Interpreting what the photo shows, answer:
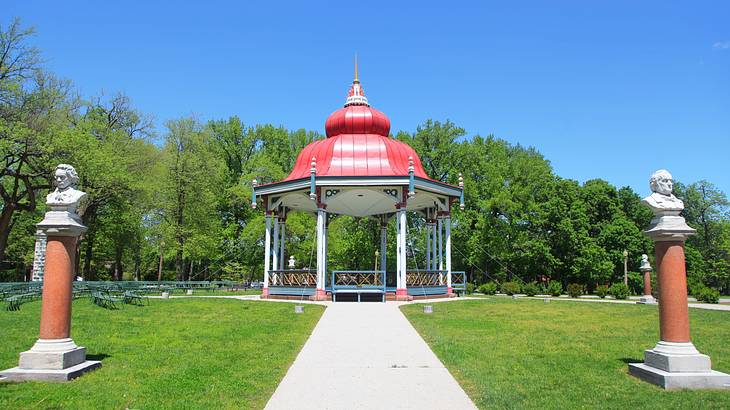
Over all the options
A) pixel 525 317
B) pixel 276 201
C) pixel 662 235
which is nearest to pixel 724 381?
pixel 662 235

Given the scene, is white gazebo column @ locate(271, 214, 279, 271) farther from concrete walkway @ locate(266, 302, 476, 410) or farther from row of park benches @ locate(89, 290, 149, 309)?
concrete walkway @ locate(266, 302, 476, 410)

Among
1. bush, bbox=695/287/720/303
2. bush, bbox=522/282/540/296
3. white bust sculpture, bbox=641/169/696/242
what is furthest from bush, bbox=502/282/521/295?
white bust sculpture, bbox=641/169/696/242

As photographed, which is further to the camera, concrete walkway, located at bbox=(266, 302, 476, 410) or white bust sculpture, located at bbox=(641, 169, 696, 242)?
white bust sculpture, located at bbox=(641, 169, 696, 242)

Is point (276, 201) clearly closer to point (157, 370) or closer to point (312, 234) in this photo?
point (312, 234)

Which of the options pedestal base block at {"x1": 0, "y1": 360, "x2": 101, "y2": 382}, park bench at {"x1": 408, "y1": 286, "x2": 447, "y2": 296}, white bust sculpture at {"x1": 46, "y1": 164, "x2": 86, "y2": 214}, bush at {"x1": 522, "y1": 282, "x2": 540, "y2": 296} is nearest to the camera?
pedestal base block at {"x1": 0, "y1": 360, "x2": 101, "y2": 382}

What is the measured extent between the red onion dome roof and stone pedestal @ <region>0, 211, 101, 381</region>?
14844 millimetres

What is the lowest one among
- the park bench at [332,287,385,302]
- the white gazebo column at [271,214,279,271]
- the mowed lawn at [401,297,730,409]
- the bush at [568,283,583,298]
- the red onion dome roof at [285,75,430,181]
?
the bush at [568,283,583,298]

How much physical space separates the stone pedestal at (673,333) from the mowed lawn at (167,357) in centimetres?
526

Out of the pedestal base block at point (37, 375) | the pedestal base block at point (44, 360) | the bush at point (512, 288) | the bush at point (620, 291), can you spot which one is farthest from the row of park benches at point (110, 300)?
the bush at point (620, 291)

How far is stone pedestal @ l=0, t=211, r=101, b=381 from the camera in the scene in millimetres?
6930

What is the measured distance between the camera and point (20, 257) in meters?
45.3

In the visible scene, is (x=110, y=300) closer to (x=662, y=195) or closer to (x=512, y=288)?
(x=662, y=195)

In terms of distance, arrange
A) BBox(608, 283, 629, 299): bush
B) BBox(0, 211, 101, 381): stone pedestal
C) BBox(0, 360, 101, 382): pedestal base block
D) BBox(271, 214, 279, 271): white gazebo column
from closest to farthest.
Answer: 1. BBox(0, 360, 101, 382): pedestal base block
2. BBox(0, 211, 101, 381): stone pedestal
3. BBox(271, 214, 279, 271): white gazebo column
4. BBox(608, 283, 629, 299): bush

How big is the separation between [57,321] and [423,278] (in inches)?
704
